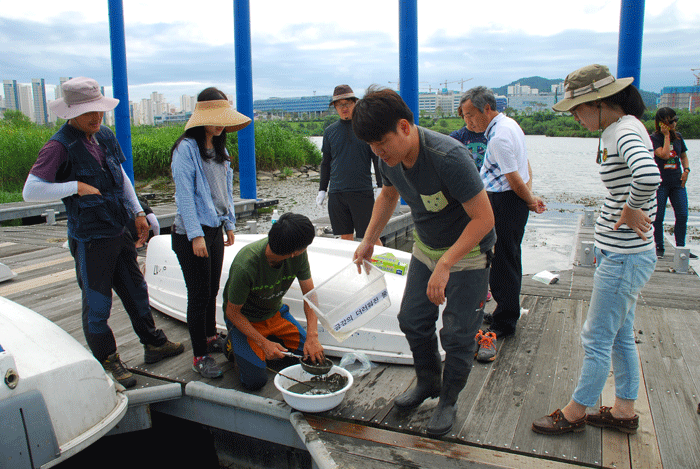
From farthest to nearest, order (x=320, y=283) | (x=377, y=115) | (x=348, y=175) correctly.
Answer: (x=348, y=175) < (x=320, y=283) < (x=377, y=115)

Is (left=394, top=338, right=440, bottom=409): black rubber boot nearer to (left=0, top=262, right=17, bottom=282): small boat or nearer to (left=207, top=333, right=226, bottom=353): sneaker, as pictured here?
(left=207, top=333, right=226, bottom=353): sneaker

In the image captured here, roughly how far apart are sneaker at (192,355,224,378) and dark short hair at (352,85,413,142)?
1801mm

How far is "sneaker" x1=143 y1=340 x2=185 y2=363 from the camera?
132 inches

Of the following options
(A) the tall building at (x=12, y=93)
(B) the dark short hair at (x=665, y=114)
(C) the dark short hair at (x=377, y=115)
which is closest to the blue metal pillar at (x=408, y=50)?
(B) the dark short hair at (x=665, y=114)

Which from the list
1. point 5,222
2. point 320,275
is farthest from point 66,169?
point 5,222

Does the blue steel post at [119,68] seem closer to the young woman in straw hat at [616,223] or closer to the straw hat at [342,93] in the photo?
the straw hat at [342,93]

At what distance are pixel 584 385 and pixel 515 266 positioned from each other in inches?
46.6

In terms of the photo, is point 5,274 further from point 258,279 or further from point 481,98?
point 481,98

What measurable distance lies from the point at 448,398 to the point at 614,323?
0.83 m

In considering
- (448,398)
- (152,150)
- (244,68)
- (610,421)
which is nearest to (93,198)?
(448,398)

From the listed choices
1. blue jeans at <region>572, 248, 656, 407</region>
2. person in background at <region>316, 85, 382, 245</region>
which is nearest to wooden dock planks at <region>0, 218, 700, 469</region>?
blue jeans at <region>572, 248, 656, 407</region>

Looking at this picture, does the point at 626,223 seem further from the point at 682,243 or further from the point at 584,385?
the point at 682,243

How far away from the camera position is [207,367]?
312 cm

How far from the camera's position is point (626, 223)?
2164 mm
